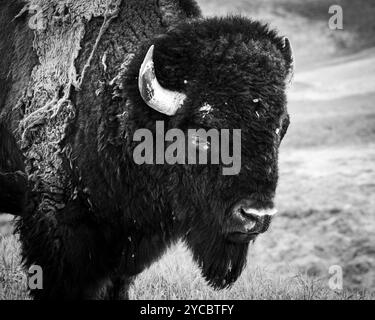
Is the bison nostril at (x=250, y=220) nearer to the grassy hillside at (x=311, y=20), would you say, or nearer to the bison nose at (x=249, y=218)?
the bison nose at (x=249, y=218)

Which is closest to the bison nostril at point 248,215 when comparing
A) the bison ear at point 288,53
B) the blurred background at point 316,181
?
the bison ear at point 288,53

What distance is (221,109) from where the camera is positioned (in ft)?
11.2

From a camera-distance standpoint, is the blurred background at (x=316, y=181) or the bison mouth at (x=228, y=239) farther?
the blurred background at (x=316, y=181)

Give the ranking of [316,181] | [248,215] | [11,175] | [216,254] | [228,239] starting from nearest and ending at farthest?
[248,215]
[228,239]
[216,254]
[11,175]
[316,181]

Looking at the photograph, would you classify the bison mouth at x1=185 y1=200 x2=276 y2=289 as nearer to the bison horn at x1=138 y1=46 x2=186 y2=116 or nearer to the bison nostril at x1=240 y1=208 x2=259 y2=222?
the bison nostril at x1=240 y1=208 x2=259 y2=222

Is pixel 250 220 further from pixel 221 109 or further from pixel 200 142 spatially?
pixel 221 109

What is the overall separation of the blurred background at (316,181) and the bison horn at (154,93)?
948 millimetres

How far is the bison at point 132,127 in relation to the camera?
3.43 metres

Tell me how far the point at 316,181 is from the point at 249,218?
4.31m

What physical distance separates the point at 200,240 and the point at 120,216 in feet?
1.70

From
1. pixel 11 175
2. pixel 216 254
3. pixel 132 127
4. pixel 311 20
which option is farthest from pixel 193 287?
pixel 311 20

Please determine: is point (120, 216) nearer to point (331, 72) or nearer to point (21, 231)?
point (21, 231)

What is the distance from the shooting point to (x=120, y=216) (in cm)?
388

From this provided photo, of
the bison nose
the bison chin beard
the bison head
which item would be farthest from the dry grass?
the bison nose
